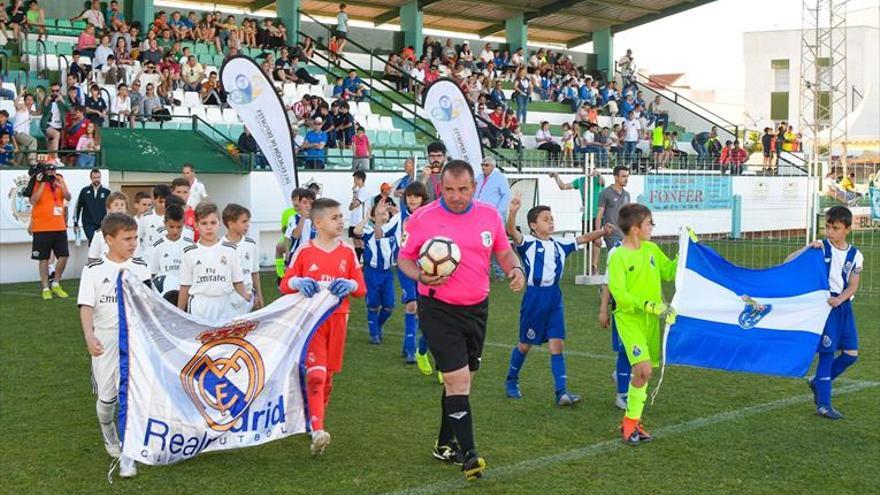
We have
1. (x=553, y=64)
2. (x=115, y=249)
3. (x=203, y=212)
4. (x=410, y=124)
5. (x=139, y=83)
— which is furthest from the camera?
(x=553, y=64)

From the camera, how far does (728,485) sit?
628 cm

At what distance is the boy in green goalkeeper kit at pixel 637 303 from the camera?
23.8ft

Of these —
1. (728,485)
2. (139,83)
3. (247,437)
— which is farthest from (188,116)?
(728,485)

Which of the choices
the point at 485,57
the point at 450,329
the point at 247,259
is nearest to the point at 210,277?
the point at 247,259

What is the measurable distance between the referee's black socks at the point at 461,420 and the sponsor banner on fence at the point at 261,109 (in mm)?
9755

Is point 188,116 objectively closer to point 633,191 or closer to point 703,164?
point 633,191

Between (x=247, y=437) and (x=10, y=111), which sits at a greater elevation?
(x=10, y=111)

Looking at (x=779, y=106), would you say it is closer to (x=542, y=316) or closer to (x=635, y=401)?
(x=542, y=316)

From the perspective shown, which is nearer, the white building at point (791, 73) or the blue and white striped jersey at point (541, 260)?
the blue and white striped jersey at point (541, 260)

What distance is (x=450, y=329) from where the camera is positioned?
21.0 feet

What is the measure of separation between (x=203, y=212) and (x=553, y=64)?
3087cm

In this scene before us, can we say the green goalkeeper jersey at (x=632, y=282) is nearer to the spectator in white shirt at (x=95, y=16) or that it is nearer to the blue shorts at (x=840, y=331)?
the blue shorts at (x=840, y=331)

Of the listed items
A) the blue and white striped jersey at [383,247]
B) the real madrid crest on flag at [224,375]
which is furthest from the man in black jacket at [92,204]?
the real madrid crest on flag at [224,375]

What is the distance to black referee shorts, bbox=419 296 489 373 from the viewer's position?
639 cm
